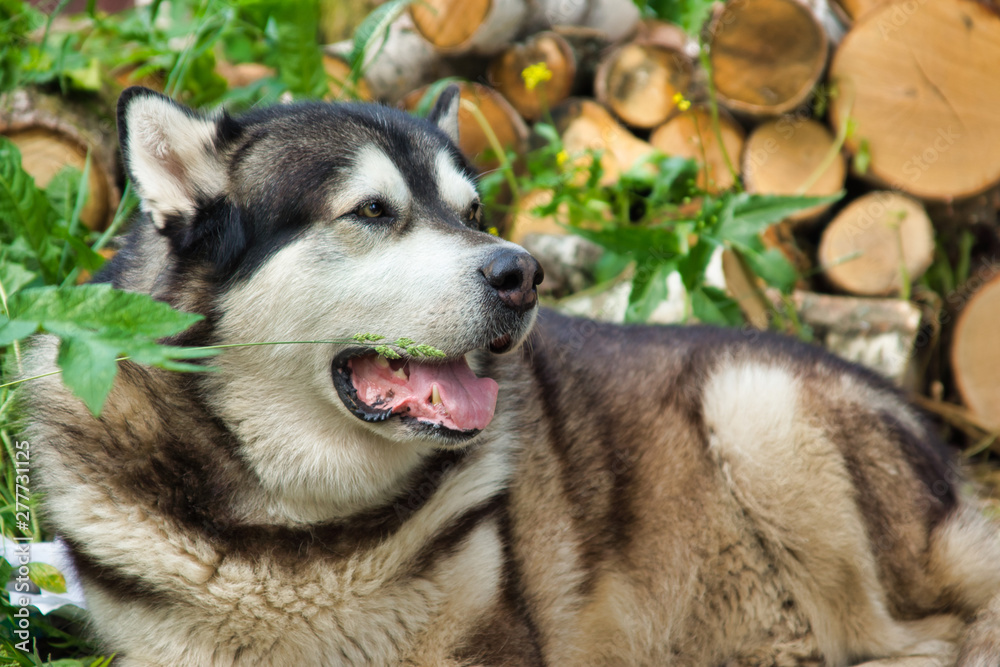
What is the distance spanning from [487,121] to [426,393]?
343cm

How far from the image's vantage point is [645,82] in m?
5.54

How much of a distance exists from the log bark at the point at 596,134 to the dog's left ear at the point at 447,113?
7.52 ft

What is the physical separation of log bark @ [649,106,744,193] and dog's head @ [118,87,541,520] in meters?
3.24

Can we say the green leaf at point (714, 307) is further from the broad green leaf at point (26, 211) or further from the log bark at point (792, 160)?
the broad green leaf at point (26, 211)

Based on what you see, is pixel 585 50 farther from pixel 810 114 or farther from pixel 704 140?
pixel 810 114

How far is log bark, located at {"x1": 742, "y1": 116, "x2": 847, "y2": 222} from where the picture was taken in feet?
17.1

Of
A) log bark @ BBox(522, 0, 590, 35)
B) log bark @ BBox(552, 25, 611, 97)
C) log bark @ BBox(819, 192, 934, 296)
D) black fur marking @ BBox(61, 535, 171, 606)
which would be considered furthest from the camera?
log bark @ BBox(552, 25, 611, 97)

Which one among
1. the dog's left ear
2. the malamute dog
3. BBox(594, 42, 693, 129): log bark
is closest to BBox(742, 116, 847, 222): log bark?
BBox(594, 42, 693, 129): log bark

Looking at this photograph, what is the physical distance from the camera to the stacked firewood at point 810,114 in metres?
4.91

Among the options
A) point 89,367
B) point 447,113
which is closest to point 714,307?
point 447,113

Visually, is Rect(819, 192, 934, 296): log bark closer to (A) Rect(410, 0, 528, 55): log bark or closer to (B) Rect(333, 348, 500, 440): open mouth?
(A) Rect(410, 0, 528, 55): log bark

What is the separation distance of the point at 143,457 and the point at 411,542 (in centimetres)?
84

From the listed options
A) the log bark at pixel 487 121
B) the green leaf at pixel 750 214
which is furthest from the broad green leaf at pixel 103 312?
the log bark at pixel 487 121

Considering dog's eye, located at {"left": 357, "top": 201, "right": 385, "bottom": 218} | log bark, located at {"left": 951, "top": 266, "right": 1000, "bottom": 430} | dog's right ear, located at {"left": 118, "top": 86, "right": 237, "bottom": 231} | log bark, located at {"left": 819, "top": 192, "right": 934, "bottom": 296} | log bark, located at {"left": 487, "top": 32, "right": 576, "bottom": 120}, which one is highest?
dog's right ear, located at {"left": 118, "top": 86, "right": 237, "bottom": 231}
